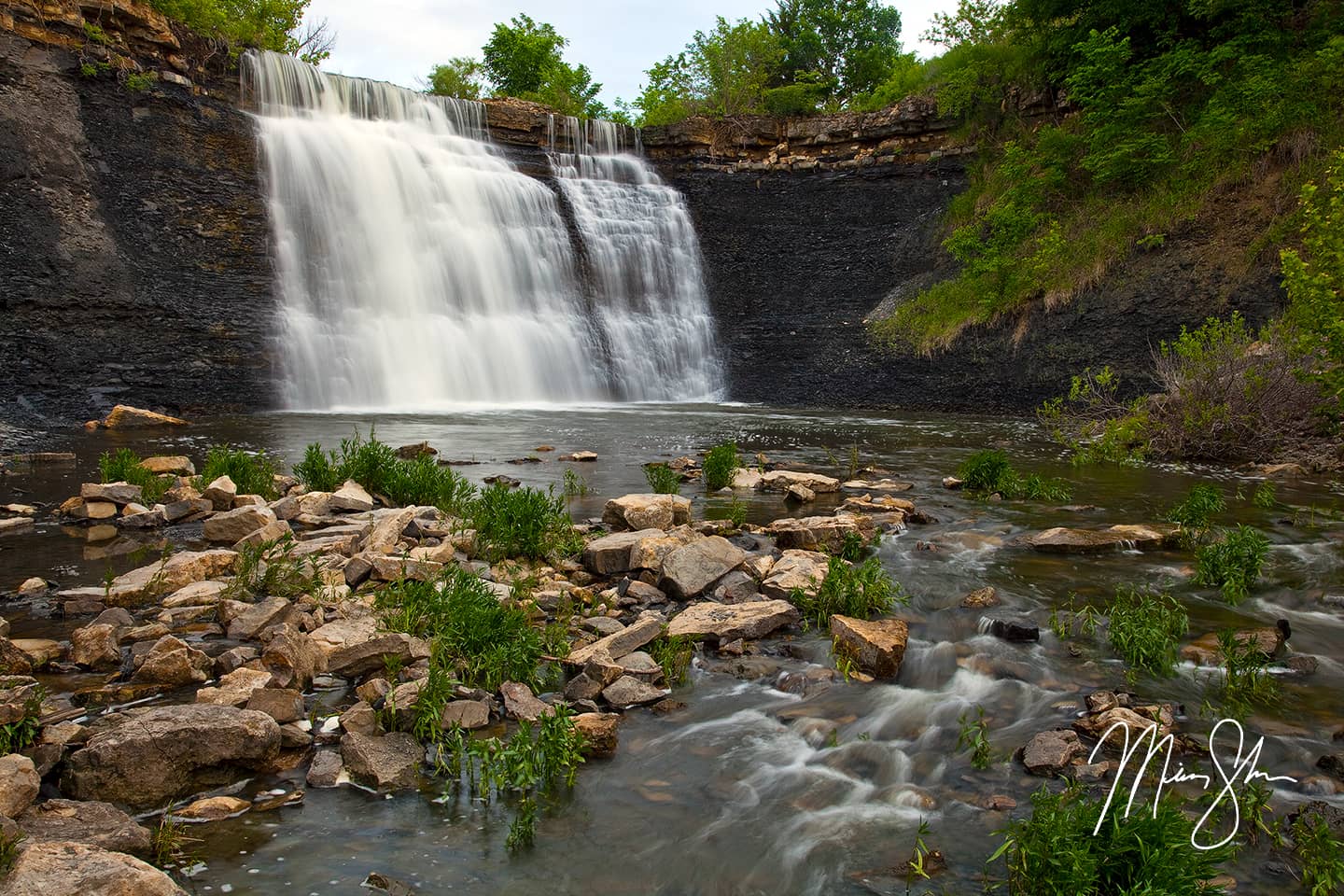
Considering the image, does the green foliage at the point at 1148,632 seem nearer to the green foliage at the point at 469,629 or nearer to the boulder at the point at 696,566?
the boulder at the point at 696,566

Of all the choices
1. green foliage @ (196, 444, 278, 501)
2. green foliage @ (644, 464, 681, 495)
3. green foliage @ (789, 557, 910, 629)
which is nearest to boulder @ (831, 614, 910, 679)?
green foliage @ (789, 557, 910, 629)

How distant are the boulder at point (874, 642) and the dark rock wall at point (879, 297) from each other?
590 inches

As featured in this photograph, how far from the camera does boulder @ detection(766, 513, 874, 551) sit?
23.1ft

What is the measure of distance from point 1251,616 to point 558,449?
9.74 meters

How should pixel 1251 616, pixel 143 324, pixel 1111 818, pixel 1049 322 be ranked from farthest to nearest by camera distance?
pixel 1049 322
pixel 143 324
pixel 1251 616
pixel 1111 818

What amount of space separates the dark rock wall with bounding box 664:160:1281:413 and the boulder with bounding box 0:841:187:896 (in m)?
18.8

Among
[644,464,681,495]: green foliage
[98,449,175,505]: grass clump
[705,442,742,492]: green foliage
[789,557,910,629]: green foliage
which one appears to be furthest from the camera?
[705,442,742,492]: green foliage

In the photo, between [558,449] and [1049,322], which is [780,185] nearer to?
[1049,322]

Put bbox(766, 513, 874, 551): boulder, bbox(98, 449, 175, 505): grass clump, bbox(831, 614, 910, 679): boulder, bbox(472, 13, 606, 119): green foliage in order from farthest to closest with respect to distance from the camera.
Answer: bbox(472, 13, 606, 119): green foliage < bbox(98, 449, 175, 505): grass clump < bbox(766, 513, 874, 551): boulder < bbox(831, 614, 910, 679): boulder

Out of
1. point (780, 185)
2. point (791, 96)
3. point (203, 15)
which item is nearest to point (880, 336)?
point (780, 185)

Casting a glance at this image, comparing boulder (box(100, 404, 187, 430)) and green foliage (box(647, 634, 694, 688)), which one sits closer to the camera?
green foliage (box(647, 634, 694, 688))

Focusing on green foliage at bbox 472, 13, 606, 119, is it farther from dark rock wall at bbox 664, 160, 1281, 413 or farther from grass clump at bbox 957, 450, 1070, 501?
grass clump at bbox 957, 450, 1070, 501

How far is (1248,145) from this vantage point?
1844cm
